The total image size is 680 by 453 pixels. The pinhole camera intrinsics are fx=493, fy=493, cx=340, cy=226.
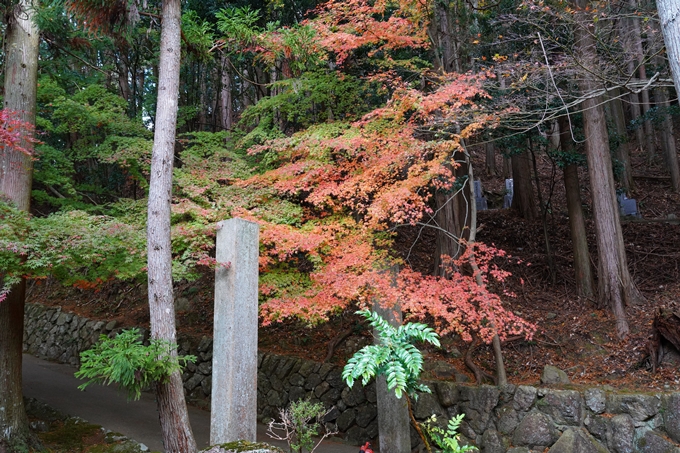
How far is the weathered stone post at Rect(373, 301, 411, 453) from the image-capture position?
7832 millimetres

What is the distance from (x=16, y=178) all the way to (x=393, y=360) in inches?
281

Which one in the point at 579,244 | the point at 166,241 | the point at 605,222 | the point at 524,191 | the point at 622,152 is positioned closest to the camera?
the point at 166,241

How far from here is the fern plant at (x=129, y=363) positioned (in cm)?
532

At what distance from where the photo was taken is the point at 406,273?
7.39 m

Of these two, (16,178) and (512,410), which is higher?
(16,178)

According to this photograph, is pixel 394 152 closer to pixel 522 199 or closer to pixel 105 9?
pixel 105 9

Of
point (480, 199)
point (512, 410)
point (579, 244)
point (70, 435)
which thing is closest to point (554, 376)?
point (512, 410)

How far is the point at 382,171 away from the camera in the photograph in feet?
24.6

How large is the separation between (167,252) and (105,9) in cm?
380

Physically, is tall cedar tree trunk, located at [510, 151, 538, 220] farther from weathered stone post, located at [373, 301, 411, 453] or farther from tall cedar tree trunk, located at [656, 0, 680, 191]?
tall cedar tree trunk, located at [656, 0, 680, 191]

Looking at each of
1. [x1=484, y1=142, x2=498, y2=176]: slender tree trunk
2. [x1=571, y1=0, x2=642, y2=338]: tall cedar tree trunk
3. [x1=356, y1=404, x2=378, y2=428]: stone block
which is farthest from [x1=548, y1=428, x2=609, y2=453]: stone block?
[x1=484, y1=142, x2=498, y2=176]: slender tree trunk

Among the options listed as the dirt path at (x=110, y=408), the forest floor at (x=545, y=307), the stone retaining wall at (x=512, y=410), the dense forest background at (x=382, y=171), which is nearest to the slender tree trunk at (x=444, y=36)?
the dense forest background at (x=382, y=171)

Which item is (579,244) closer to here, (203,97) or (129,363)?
(129,363)

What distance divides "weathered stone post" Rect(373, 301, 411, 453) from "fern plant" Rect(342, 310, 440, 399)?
15.2 ft
